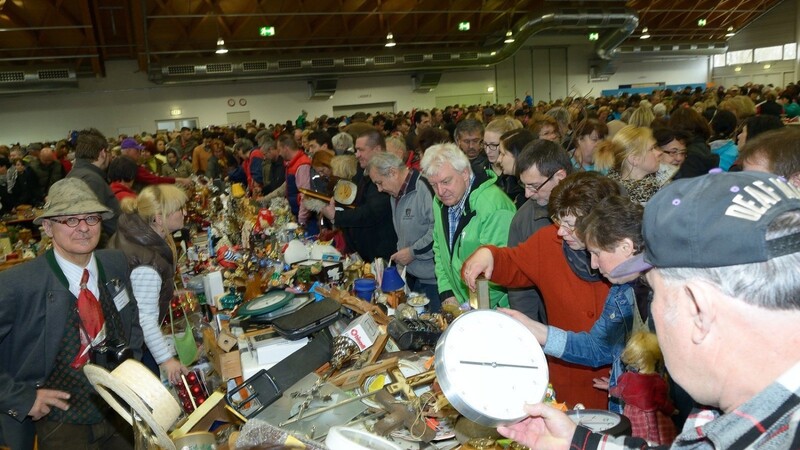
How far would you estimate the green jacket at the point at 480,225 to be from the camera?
10.7ft

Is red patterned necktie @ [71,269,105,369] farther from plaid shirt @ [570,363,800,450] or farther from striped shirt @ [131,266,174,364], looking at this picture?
plaid shirt @ [570,363,800,450]

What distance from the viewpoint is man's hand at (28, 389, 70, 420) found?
2375 millimetres

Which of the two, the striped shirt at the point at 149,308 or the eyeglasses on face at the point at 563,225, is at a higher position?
the eyeglasses on face at the point at 563,225

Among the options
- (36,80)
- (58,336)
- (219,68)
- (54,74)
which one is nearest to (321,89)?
(219,68)

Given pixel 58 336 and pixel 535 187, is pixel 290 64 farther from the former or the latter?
pixel 58 336

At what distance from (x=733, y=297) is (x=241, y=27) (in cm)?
1699

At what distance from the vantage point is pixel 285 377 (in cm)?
215

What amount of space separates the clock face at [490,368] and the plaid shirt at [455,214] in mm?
1837

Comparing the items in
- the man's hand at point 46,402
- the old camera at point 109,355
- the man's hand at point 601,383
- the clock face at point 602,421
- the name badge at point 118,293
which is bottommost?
the man's hand at point 601,383

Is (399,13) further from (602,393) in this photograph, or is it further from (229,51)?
(602,393)

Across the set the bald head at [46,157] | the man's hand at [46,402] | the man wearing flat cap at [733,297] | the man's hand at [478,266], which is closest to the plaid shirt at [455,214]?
the man's hand at [478,266]

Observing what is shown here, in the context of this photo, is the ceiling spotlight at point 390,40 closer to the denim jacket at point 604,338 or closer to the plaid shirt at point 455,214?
the plaid shirt at point 455,214

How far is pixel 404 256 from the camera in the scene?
158 inches

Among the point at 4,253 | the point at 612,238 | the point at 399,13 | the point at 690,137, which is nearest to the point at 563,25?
the point at 399,13
